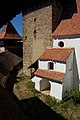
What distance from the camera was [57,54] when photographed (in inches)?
648

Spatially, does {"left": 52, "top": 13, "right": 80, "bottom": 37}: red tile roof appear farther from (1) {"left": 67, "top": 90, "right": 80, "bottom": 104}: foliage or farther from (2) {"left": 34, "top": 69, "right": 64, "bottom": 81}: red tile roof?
(1) {"left": 67, "top": 90, "right": 80, "bottom": 104}: foliage

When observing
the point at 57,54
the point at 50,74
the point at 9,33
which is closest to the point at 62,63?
the point at 57,54

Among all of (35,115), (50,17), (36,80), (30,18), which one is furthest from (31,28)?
(35,115)

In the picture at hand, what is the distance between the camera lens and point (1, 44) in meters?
31.2

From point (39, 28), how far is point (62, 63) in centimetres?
648

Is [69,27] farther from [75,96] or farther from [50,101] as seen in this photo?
[50,101]

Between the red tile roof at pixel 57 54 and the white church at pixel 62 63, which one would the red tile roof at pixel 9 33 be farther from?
the white church at pixel 62 63

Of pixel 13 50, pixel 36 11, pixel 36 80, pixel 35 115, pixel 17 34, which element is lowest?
pixel 35 115

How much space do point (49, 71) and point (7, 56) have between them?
40.4 ft

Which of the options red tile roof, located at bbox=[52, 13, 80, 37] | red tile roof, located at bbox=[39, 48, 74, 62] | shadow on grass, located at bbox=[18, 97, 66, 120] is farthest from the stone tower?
shadow on grass, located at bbox=[18, 97, 66, 120]

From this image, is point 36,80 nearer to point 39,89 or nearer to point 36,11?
point 39,89

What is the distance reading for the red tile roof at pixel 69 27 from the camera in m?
15.9

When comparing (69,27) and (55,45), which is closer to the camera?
(69,27)

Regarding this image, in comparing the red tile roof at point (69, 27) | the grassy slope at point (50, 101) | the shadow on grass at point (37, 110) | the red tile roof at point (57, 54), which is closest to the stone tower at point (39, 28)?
the red tile roof at point (69, 27)
